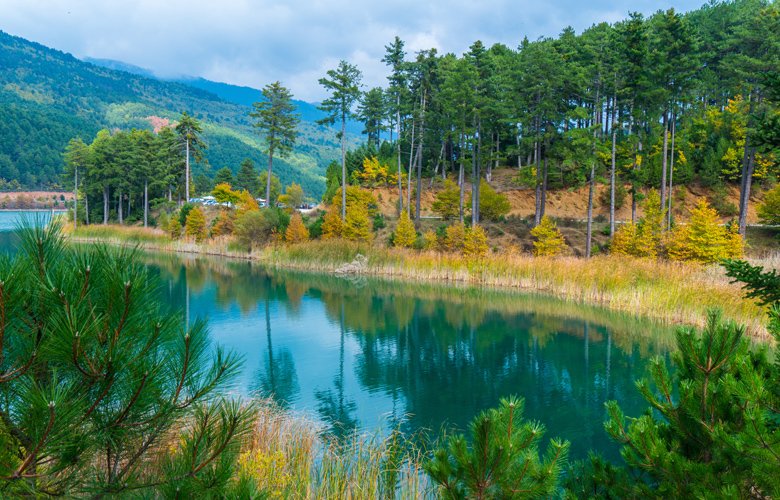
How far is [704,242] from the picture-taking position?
19.3m

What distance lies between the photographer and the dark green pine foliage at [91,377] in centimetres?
176

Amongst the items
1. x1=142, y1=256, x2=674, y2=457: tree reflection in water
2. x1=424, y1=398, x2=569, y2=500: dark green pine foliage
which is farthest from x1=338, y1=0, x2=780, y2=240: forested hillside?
x1=424, y1=398, x2=569, y2=500: dark green pine foliage

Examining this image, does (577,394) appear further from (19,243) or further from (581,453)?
(19,243)

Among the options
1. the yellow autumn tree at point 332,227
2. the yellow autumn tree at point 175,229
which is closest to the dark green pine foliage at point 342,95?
the yellow autumn tree at point 332,227

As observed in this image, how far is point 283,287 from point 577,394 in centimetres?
1473

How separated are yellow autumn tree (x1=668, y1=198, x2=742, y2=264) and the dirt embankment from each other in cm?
868

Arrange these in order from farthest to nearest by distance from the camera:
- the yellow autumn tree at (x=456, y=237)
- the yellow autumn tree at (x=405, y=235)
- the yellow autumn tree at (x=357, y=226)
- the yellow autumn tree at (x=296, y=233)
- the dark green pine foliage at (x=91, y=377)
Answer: the yellow autumn tree at (x=296, y=233), the yellow autumn tree at (x=357, y=226), the yellow autumn tree at (x=405, y=235), the yellow autumn tree at (x=456, y=237), the dark green pine foliage at (x=91, y=377)

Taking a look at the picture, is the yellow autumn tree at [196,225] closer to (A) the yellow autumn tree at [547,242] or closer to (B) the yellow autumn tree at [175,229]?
(B) the yellow autumn tree at [175,229]

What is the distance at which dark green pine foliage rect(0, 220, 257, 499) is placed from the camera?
1.76 metres

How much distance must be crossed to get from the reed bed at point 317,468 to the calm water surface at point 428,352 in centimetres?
117

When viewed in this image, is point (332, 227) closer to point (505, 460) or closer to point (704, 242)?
point (704, 242)

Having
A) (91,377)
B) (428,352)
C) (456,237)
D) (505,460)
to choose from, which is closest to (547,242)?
(456,237)

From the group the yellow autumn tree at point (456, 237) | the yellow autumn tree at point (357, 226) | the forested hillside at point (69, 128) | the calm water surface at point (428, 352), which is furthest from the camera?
the forested hillside at point (69, 128)

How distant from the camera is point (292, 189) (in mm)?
44219
